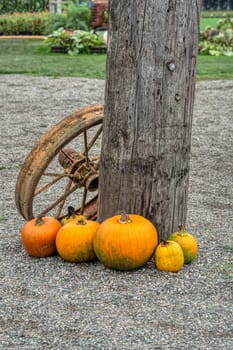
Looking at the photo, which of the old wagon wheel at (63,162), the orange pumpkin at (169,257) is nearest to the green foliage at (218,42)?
the old wagon wheel at (63,162)

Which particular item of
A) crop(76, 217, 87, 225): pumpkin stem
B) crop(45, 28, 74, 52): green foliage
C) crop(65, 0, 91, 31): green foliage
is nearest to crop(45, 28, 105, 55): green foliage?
crop(45, 28, 74, 52): green foliage

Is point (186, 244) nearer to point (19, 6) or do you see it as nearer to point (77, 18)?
point (77, 18)

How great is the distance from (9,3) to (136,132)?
63.8 feet

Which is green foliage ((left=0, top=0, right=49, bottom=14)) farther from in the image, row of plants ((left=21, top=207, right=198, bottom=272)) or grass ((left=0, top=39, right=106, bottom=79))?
row of plants ((left=21, top=207, right=198, bottom=272))

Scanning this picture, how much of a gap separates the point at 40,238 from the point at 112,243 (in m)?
0.47

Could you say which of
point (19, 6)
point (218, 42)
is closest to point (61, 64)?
point (218, 42)

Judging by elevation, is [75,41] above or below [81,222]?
below

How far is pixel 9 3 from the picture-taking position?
22.5 m

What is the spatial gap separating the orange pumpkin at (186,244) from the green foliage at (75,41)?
11.0 metres

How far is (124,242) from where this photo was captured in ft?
12.6

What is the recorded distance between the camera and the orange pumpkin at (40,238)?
411 centimetres

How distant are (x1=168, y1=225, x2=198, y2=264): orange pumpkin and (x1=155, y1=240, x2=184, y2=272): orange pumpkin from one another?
8cm

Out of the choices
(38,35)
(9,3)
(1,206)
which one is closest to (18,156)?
(1,206)

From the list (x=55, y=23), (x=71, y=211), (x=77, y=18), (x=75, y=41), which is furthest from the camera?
(x=77, y=18)
